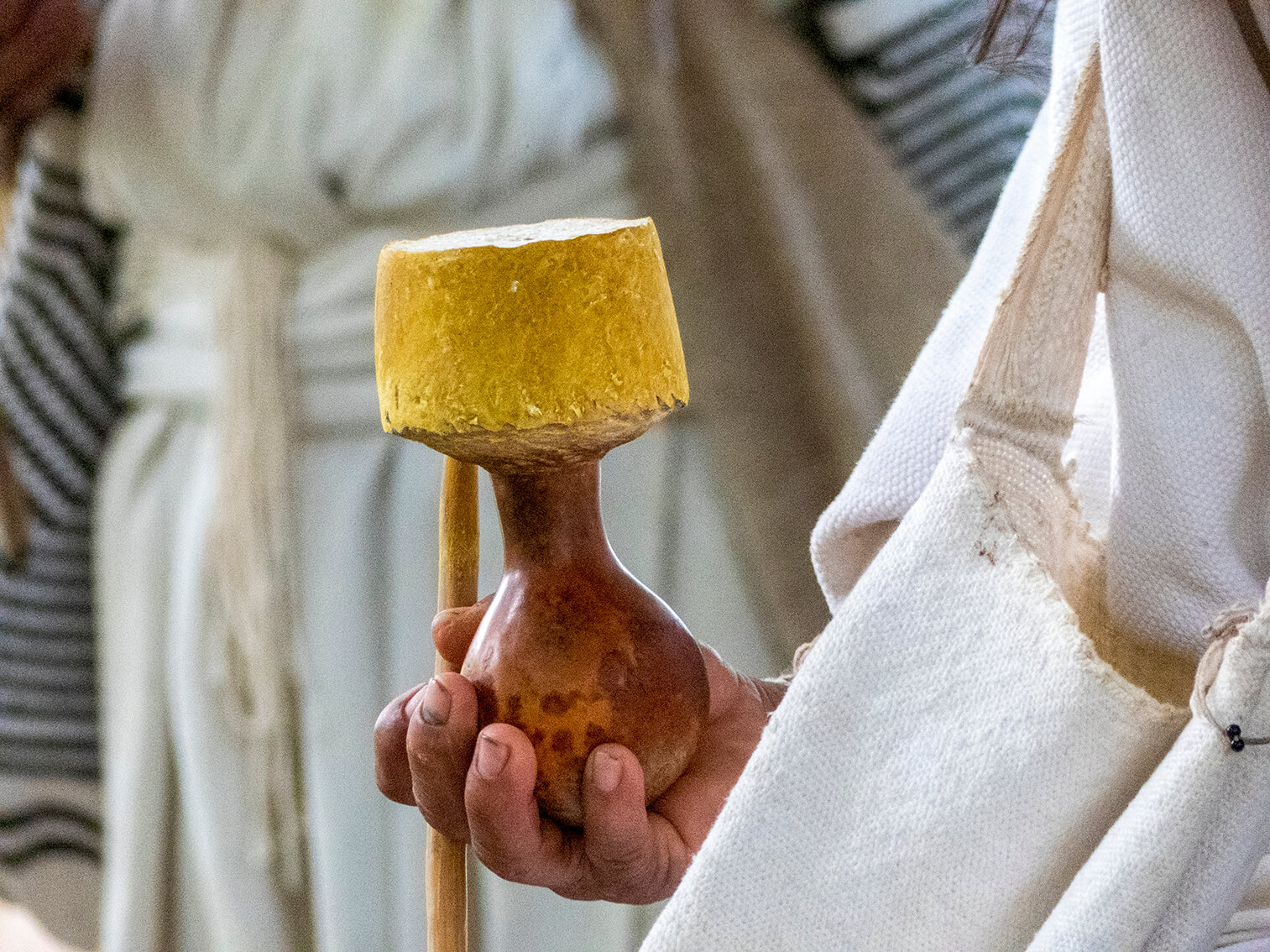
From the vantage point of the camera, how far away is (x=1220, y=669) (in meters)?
0.18

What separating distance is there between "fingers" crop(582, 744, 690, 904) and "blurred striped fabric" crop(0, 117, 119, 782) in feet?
1.55

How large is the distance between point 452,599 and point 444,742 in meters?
0.04

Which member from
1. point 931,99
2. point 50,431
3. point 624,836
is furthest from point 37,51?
point 624,836

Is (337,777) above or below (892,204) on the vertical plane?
below

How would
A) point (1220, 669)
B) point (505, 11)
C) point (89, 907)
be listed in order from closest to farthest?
point (1220, 669)
point (505, 11)
point (89, 907)

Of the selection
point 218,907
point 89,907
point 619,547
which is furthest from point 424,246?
point 89,907

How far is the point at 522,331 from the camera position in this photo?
8.0 inches

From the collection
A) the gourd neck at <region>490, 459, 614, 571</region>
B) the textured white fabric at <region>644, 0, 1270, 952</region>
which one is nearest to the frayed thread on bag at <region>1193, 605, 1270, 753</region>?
the textured white fabric at <region>644, 0, 1270, 952</region>

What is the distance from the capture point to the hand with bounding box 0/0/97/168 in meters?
0.56

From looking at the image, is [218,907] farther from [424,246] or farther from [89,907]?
[424,246]

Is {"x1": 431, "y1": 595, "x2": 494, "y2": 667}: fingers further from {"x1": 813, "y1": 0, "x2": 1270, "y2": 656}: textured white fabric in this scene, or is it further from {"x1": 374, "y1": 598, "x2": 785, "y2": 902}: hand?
{"x1": 813, "y1": 0, "x2": 1270, "y2": 656}: textured white fabric

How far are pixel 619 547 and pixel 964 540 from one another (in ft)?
1.17

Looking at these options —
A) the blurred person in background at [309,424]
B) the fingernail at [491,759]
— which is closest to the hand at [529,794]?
the fingernail at [491,759]

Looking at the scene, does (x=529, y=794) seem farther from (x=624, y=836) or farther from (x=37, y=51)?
(x=37, y=51)
